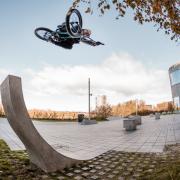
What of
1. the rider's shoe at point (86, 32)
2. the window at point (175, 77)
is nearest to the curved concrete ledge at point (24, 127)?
the rider's shoe at point (86, 32)

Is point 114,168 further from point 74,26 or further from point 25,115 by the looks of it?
point 74,26

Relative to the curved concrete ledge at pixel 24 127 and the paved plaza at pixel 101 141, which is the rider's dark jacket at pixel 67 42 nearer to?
the paved plaza at pixel 101 141

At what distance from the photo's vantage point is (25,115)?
418 centimetres

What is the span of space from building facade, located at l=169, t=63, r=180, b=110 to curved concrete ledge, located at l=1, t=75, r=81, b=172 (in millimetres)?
39144

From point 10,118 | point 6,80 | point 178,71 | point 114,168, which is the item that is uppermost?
point 178,71

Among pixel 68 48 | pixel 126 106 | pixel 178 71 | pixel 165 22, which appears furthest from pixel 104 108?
pixel 165 22

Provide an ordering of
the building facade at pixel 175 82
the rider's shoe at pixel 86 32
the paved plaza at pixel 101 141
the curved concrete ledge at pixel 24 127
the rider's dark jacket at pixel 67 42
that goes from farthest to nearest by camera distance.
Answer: the building facade at pixel 175 82 → the rider's shoe at pixel 86 32 → the rider's dark jacket at pixel 67 42 → the paved plaza at pixel 101 141 → the curved concrete ledge at pixel 24 127

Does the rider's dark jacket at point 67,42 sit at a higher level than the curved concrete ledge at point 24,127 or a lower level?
higher

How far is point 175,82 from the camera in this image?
40.8 metres

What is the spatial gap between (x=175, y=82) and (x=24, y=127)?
41090 millimetres

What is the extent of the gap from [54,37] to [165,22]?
753cm

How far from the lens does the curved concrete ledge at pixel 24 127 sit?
13.1 ft

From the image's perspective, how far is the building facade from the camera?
39.7 metres

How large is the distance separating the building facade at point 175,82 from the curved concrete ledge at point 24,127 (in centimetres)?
3914
